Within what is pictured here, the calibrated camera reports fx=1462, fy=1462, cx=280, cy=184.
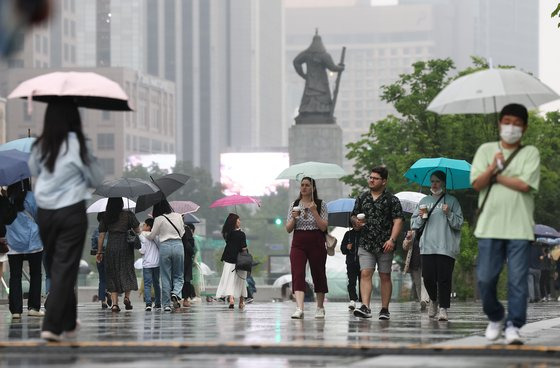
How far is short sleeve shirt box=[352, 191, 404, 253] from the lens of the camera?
1716cm

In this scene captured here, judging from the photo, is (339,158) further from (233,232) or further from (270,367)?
(270,367)

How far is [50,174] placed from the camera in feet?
38.9

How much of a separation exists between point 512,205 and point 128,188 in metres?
11.5

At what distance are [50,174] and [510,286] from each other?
380 centimetres

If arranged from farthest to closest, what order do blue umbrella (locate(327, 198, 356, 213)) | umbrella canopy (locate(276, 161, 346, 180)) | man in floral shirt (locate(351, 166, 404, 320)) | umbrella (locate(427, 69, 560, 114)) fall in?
blue umbrella (locate(327, 198, 356, 213)), umbrella canopy (locate(276, 161, 346, 180)), man in floral shirt (locate(351, 166, 404, 320)), umbrella (locate(427, 69, 560, 114))

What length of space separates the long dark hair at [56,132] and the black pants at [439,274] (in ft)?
20.8

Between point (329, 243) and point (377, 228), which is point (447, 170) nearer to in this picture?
point (329, 243)

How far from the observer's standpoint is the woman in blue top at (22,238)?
17875mm

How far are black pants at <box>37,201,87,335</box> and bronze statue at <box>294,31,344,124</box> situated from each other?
5092cm

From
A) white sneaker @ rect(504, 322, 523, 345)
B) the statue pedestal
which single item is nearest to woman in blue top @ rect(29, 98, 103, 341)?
white sneaker @ rect(504, 322, 523, 345)

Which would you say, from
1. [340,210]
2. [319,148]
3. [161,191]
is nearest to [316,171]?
[161,191]

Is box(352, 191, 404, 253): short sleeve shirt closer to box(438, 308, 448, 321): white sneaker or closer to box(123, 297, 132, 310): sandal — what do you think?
box(438, 308, 448, 321): white sneaker

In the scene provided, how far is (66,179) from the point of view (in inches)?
467

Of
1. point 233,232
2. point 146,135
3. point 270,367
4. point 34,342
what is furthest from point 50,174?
point 146,135
